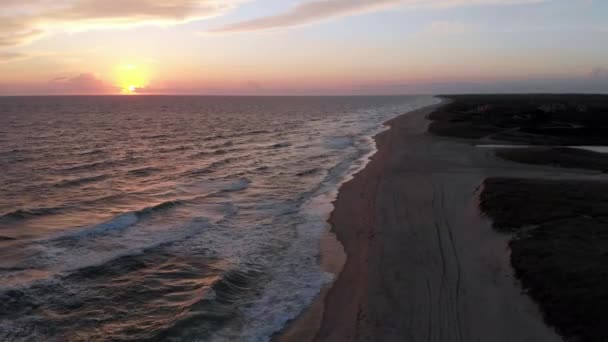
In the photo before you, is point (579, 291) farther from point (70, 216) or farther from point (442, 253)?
point (70, 216)

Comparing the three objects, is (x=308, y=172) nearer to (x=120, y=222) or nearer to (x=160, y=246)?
(x=120, y=222)

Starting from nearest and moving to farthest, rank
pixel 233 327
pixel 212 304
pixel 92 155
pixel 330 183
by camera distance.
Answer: pixel 233 327 < pixel 212 304 < pixel 330 183 < pixel 92 155

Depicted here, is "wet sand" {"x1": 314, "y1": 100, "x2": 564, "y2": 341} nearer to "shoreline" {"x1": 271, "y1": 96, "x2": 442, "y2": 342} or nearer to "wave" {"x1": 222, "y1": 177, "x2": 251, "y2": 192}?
"shoreline" {"x1": 271, "y1": 96, "x2": 442, "y2": 342}

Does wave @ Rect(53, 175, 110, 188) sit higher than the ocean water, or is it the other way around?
wave @ Rect(53, 175, 110, 188)

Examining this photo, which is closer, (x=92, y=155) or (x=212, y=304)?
(x=212, y=304)

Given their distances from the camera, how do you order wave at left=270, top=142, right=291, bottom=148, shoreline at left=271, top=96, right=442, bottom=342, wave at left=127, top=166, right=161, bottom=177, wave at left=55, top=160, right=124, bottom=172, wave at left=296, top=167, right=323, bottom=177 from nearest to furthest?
shoreline at left=271, top=96, right=442, bottom=342
wave at left=296, top=167, right=323, bottom=177
wave at left=127, top=166, right=161, bottom=177
wave at left=55, top=160, right=124, bottom=172
wave at left=270, top=142, right=291, bottom=148

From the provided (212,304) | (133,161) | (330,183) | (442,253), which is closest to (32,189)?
(133,161)

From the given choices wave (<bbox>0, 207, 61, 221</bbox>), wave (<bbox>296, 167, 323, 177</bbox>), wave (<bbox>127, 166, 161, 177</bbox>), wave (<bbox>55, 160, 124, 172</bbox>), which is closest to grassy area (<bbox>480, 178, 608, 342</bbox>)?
wave (<bbox>296, 167, 323, 177</bbox>)

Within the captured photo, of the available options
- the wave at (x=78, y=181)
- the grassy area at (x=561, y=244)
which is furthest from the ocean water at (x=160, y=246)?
the grassy area at (x=561, y=244)

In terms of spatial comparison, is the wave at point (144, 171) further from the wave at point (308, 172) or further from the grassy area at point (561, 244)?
the grassy area at point (561, 244)
